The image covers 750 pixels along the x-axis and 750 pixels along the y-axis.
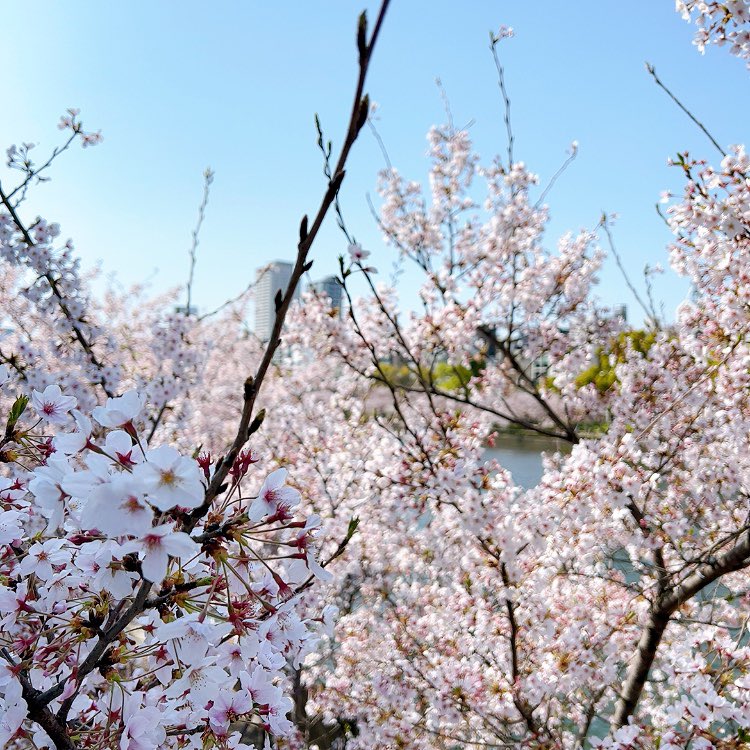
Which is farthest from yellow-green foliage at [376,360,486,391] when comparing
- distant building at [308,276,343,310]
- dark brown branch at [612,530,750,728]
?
dark brown branch at [612,530,750,728]

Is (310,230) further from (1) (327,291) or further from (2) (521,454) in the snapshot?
(2) (521,454)

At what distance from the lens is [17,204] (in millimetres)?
4066

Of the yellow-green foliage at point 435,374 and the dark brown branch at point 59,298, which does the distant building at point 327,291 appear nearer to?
the yellow-green foliage at point 435,374

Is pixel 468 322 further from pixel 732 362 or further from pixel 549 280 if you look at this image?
pixel 732 362

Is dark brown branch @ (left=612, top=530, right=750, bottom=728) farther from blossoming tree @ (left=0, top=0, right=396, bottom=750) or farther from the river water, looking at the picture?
the river water

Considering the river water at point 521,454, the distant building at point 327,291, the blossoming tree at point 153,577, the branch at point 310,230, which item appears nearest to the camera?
the branch at point 310,230

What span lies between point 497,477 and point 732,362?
1.92 meters

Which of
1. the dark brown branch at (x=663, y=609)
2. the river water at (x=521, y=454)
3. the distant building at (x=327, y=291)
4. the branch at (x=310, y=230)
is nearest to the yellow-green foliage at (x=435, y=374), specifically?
the distant building at (x=327, y=291)

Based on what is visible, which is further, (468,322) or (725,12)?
(468,322)

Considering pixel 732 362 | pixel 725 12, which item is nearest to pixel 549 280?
pixel 732 362

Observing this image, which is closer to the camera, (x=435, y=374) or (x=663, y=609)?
(x=663, y=609)

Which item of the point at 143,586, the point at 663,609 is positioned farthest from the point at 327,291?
the point at 143,586

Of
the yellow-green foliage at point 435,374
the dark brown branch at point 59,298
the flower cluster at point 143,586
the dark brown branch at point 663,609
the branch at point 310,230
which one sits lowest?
the flower cluster at point 143,586

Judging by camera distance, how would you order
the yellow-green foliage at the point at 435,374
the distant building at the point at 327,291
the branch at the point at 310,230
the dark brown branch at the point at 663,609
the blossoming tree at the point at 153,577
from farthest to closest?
the distant building at the point at 327,291 < the yellow-green foliage at the point at 435,374 < the dark brown branch at the point at 663,609 < the blossoming tree at the point at 153,577 < the branch at the point at 310,230
